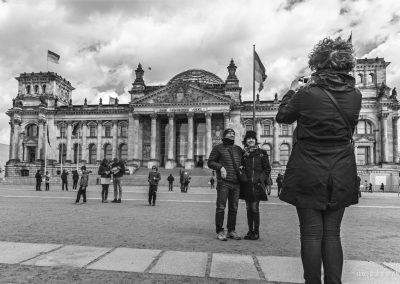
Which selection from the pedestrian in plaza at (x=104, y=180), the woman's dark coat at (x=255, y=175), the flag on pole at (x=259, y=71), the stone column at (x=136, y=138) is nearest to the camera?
the woman's dark coat at (x=255, y=175)

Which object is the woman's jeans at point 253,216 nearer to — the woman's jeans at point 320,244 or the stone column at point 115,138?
the woman's jeans at point 320,244

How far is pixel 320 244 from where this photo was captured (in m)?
3.06

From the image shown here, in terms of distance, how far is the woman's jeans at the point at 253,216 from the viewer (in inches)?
285

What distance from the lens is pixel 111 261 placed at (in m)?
4.73

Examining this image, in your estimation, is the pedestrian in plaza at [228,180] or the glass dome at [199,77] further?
the glass dome at [199,77]

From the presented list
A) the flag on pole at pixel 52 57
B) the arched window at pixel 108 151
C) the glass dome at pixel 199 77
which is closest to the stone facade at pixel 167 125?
the arched window at pixel 108 151

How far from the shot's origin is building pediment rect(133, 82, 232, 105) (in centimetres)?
5761

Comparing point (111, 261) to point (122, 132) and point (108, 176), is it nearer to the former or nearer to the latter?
point (108, 176)

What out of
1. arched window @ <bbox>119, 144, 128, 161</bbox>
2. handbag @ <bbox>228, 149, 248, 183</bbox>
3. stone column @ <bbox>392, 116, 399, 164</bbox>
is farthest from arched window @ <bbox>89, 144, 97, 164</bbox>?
handbag @ <bbox>228, 149, 248, 183</bbox>

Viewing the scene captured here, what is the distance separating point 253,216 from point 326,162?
178 inches

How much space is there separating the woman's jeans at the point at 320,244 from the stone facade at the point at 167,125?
52.3 m

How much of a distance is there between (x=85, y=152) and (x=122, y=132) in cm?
769

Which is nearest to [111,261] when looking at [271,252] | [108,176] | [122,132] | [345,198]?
[271,252]

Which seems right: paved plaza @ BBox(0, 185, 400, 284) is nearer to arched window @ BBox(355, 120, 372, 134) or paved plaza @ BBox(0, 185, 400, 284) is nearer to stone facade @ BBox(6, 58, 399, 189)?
stone facade @ BBox(6, 58, 399, 189)
